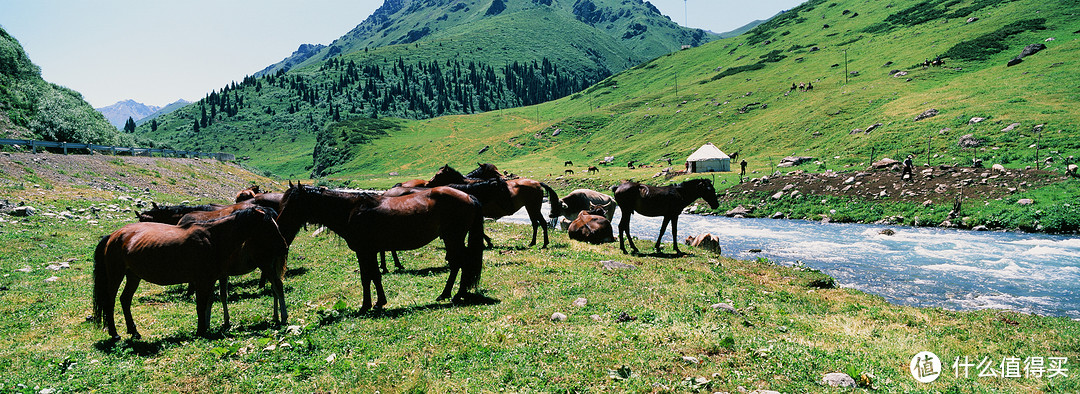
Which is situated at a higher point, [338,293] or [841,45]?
[841,45]

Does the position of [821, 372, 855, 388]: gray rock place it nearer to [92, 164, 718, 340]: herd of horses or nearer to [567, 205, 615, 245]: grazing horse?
[92, 164, 718, 340]: herd of horses

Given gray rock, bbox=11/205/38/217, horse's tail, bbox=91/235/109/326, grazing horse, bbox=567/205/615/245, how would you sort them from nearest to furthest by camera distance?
horse's tail, bbox=91/235/109/326
grazing horse, bbox=567/205/615/245
gray rock, bbox=11/205/38/217

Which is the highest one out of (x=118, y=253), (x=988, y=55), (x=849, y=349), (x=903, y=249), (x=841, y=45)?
(x=841, y=45)

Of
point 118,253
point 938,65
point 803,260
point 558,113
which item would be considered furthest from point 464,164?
point 118,253

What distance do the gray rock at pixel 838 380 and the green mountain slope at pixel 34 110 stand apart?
68.2 meters

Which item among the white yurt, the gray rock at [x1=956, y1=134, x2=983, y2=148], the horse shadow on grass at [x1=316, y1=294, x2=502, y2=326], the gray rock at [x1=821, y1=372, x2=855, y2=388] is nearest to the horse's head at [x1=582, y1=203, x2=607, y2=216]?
the horse shadow on grass at [x1=316, y1=294, x2=502, y2=326]

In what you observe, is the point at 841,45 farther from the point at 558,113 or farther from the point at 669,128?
the point at 558,113

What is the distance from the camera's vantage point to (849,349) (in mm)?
8266

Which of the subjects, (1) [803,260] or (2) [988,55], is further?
(2) [988,55]

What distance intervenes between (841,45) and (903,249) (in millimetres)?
146684

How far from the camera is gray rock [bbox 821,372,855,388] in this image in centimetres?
654

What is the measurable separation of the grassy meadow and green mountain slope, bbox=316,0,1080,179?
1484 inches

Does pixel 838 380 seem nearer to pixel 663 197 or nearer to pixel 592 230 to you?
pixel 663 197

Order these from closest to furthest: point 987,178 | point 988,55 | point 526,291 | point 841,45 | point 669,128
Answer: point 526,291, point 987,178, point 988,55, point 669,128, point 841,45
